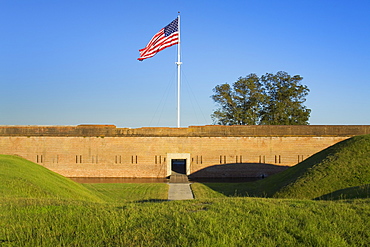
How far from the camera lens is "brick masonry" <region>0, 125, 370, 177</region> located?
1270 inches

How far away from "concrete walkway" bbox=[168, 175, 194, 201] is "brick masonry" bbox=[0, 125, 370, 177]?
208 cm

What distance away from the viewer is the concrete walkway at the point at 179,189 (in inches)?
803

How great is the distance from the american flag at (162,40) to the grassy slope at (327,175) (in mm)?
12834

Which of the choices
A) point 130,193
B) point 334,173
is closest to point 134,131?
point 130,193

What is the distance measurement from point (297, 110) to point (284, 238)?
143ft

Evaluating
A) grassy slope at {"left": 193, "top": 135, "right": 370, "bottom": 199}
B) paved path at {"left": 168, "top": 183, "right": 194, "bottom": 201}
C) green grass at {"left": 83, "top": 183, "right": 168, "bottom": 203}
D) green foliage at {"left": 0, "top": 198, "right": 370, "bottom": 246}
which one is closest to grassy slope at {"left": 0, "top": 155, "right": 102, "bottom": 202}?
green grass at {"left": 83, "top": 183, "right": 168, "bottom": 203}

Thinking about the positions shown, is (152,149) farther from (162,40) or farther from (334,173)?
(334,173)

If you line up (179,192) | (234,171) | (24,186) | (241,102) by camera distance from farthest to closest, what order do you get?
(241,102) → (234,171) → (179,192) → (24,186)

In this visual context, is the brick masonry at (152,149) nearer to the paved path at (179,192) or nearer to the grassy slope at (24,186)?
the paved path at (179,192)

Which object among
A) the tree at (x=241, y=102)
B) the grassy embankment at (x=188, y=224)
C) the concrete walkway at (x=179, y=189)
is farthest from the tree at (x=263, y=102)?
the grassy embankment at (x=188, y=224)

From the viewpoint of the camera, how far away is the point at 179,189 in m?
24.3

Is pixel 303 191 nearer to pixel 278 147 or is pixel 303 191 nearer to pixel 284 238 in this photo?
pixel 284 238

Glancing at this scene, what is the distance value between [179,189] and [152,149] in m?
8.81

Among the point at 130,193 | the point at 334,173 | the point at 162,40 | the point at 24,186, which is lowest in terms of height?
the point at 130,193
